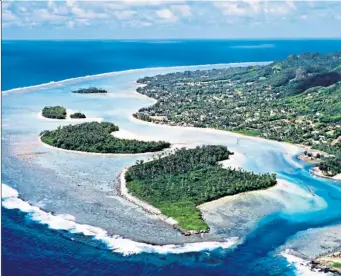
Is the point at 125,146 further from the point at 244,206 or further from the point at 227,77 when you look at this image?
the point at 227,77

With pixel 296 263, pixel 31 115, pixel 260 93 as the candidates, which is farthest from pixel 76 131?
pixel 260 93

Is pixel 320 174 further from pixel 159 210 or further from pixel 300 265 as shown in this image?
pixel 300 265

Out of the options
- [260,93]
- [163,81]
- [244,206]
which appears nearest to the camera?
[244,206]

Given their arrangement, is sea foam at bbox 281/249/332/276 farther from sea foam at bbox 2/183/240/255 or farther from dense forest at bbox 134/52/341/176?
dense forest at bbox 134/52/341/176

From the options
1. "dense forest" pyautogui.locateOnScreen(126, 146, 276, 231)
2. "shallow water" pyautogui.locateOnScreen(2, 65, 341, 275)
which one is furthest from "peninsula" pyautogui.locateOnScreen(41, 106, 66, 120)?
"dense forest" pyautogui.locateOnScreen(126, 146, 276, 231)

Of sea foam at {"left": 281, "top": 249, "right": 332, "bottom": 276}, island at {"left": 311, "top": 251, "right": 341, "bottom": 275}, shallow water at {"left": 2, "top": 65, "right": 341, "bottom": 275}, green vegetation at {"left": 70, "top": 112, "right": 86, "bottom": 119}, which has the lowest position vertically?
green vegetation at {"left": 70, "top": 112, "right": 86, "bottom": 119}

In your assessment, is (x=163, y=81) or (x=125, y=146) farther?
(x=163, y=81)

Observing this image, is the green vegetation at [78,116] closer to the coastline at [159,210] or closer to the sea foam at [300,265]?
the coastline at [159,210]

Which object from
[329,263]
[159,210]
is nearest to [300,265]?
[329,263]
